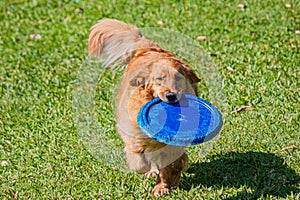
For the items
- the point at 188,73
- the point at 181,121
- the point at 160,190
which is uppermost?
the point at 188,73

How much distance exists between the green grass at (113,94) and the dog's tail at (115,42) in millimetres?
1067

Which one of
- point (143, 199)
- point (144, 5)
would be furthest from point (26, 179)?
point (144, 5)

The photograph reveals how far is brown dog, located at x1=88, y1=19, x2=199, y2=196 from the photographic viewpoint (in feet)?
17.8

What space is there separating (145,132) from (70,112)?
250 centimetres

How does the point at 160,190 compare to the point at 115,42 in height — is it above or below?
below

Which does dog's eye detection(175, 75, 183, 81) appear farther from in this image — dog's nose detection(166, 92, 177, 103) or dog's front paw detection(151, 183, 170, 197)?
dog's front paw detection(151, 183, 170, 197)

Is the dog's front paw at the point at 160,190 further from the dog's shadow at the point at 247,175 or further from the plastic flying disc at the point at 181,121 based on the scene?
the plastic flying disc at the point at 181,121

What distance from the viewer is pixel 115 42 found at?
643 cm

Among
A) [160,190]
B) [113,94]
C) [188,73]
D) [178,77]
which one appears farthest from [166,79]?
[113,94]

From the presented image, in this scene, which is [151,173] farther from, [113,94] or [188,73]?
[113,94]

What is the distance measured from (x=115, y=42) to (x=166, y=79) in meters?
1.25

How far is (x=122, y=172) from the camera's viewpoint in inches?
253

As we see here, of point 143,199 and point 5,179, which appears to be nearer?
point 143,199

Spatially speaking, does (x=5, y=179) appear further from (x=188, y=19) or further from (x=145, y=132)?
(x=188, y=19)
